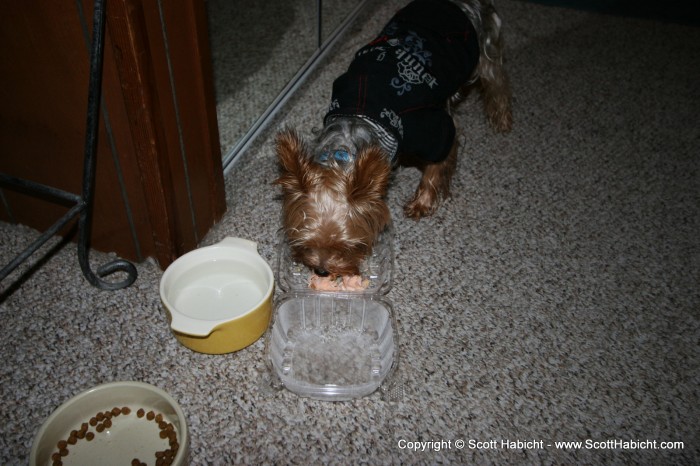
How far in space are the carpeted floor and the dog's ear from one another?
15.0 inches

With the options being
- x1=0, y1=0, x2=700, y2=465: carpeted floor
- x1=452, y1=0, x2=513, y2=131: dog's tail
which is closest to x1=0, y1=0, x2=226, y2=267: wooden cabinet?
x1=0, y1=0, x2=700, y2=465: carpeted floor

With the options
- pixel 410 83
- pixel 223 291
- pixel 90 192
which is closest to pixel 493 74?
pixel 410 83

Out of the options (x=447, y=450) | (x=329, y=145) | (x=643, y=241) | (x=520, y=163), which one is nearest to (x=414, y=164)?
(x=520, y=163)

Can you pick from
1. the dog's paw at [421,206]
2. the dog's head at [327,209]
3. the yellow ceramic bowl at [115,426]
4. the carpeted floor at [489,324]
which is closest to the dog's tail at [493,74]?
the carpeted floor at [489,324]

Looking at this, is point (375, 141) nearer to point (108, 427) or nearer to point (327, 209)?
point (327, 209)

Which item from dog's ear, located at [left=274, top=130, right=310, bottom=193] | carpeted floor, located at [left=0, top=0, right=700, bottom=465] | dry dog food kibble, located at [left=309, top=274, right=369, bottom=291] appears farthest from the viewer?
dry dog food kibble, located at [left=309, top=274, right=369, bottom=291]

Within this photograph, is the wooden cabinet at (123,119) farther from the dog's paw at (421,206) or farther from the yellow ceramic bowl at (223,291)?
the dog's paw at (421,206)

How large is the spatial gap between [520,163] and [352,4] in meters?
1.68

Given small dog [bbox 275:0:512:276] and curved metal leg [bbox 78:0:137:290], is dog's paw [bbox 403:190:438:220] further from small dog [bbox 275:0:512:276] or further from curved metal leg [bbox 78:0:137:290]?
curved metal leg [bbox 78:0:137:290]

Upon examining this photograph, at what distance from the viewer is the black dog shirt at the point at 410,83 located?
2.04 m

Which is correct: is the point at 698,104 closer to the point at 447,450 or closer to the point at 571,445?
the point at 571,445

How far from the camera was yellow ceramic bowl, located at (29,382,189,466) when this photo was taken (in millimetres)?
1515

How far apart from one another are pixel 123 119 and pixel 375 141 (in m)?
0.83

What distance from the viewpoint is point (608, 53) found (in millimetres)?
3484
